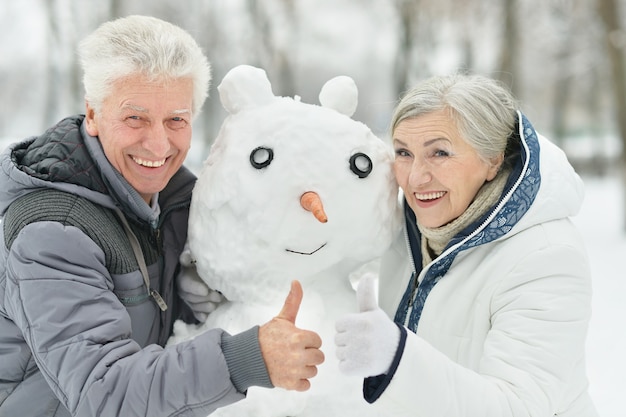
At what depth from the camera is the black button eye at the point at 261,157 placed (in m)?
2.07

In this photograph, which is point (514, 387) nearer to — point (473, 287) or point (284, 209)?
point (473, 287)

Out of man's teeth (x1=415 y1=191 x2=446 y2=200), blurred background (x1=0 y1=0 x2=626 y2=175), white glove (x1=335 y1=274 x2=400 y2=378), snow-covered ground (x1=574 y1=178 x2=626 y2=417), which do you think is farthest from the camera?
blurred background (x1=0 y1=0 x2=626 y2=175)

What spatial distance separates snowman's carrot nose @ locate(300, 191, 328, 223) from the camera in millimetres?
1972

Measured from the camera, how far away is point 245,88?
87.5 inches

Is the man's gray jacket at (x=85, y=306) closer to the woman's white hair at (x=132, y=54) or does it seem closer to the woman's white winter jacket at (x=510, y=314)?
the woman's white hair at (x=132, y=54)

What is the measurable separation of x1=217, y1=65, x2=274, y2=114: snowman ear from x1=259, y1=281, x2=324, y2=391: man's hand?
3.01 feet

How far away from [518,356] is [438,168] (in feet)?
2.11

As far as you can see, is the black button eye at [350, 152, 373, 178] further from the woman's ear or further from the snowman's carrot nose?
the woman's ear

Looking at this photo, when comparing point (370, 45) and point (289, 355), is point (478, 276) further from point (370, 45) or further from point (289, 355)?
point (370, 45)

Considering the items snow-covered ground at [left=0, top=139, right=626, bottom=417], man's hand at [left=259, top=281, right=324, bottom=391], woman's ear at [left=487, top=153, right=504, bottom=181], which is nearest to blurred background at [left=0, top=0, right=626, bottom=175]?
snow-covered ground at [left=0, top=139, right=626, bottom=417]

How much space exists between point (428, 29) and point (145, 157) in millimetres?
14254

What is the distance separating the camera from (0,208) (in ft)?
6.17

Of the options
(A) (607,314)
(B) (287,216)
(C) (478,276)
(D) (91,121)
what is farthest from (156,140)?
(A) (607,314)

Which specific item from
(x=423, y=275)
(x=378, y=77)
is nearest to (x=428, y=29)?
(x=378, y=77)
